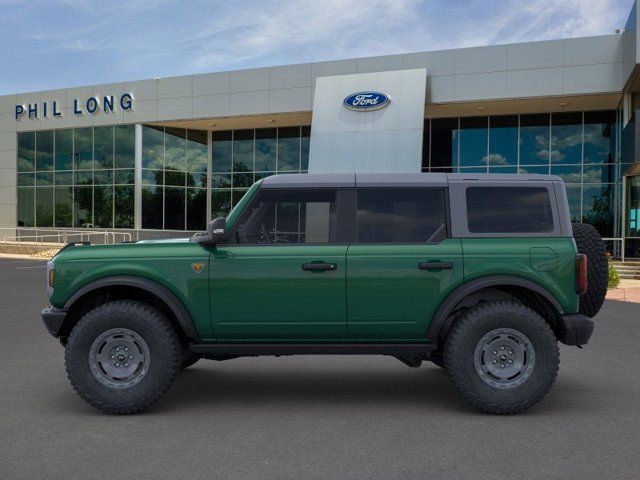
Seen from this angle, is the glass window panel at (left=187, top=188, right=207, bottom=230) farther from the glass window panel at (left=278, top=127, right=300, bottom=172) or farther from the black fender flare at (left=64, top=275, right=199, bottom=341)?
the black fender flare at (left=64, top=275, right=199, bottom=341)

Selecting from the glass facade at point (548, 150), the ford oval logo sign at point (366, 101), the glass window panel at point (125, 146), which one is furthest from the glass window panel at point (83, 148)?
the glass facade at point (548, 150)

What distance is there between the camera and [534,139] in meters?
26.8

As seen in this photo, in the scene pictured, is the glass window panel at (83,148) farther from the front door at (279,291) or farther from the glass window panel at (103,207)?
the front door at (279,291)

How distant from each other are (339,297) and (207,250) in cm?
119

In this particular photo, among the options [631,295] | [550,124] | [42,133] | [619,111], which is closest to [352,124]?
[550,124]

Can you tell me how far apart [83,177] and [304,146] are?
41.5 ft

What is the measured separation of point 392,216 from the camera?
5.34m

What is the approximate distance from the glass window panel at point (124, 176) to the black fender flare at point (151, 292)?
93.9 feet

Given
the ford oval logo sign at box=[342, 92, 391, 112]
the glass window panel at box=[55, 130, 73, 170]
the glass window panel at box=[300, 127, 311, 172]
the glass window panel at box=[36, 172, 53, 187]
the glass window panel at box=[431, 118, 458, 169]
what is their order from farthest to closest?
the glass window panel at box=[36, 172, 53, 187] < the glass window panel at box=[55, 130, 73, 170] < the glass window panel at box=[300, 127, 311, 172] < the glass window panel at box=[431, 118, 458, 169] < the ford oval logo sign at box=[342, 92, 391, 112]

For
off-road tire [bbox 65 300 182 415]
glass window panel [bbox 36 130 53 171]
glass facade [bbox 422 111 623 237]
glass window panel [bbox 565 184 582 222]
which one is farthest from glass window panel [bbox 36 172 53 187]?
off-road tire [bbox 65 300 182 415]

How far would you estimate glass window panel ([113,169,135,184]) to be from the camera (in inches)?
1281

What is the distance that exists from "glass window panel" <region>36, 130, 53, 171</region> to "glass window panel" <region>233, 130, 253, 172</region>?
10723 mm

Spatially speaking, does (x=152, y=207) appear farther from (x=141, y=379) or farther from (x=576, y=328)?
(x=576, y=328)

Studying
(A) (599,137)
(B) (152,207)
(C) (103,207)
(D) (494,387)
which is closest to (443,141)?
(A) (599,137)
